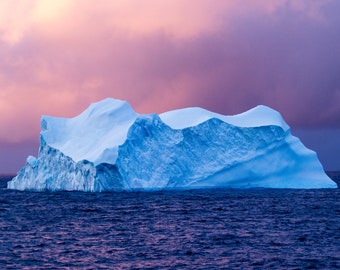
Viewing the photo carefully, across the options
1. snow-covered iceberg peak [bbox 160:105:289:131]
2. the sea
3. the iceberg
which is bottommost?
the sea

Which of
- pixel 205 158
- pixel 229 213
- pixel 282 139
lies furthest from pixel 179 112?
pixel 229 213

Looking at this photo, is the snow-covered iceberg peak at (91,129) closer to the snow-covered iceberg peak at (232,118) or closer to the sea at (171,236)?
the snow-covered iceberg peak at (232,118)

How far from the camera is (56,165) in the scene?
28922 millimetres

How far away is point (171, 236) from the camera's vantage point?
14.4 metres

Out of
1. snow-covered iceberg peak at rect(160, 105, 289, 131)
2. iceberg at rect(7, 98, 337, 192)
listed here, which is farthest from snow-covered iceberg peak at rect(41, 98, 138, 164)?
snow-covered iceberg peak at rect(160, 105, 289, 131)

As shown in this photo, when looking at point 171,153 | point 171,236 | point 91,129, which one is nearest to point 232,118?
point 171,153

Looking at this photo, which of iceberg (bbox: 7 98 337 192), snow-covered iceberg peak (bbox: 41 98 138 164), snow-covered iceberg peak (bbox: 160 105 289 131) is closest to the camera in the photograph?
iceberg (bbox: 7 98 337 192)

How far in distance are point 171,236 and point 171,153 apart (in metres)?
13.5

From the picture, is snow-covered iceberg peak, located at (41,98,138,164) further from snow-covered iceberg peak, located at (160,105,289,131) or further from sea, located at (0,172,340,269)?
sea, located at (0,172,340,269)

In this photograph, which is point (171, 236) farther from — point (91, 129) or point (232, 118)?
point (91, 129)

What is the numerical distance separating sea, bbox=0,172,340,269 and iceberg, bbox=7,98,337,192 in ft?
12.0

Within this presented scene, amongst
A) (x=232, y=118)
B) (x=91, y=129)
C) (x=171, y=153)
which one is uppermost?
(x=232, y=118)

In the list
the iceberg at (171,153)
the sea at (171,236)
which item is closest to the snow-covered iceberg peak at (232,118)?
the iceberg at (171,153)

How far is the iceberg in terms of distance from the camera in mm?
27328
